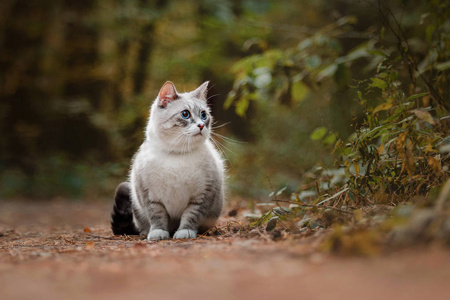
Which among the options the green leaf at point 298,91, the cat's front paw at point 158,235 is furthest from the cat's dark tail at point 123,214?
the green leaf at point 298,91

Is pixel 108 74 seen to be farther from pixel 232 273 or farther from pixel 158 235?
pixel 232 273

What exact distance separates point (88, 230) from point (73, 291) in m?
2.45

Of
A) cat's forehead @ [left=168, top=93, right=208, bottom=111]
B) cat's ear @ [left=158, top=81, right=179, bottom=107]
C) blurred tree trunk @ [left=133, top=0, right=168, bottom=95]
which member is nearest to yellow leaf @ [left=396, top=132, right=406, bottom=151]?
cat's forehead @ [left=168, top=93, right=208, bottom=111]

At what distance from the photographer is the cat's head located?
10.9 feet

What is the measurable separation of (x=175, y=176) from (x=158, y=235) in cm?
42

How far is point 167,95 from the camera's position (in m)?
3.51

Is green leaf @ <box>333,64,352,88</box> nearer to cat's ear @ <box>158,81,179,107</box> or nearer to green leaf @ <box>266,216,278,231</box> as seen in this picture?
cat's ear @ <box>158,81,179,107</box>

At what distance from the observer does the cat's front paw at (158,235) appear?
305 cm

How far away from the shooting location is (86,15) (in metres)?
9.70

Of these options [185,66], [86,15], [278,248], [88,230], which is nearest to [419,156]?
[278,248]

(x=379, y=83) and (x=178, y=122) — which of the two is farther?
(x=178, y=122)

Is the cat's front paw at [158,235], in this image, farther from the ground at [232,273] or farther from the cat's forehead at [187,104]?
the cat's forehead at [187,104]

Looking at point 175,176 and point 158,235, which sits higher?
point 175,176

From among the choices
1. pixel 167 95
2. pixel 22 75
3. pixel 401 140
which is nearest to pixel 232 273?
pixel 401 140
